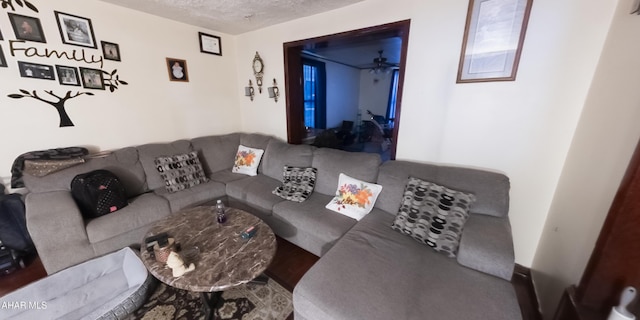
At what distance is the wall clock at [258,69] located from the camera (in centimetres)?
303

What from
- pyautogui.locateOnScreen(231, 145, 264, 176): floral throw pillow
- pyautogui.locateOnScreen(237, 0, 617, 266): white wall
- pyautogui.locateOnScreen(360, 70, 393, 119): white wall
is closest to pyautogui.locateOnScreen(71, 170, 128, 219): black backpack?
pyautogui.locateOnScreen(231, 145, 264, 176): floral throw pillow

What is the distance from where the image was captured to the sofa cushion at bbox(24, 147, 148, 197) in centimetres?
186

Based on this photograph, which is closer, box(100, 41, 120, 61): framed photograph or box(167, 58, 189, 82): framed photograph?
box(100, 41, 120, 61): framed photograph

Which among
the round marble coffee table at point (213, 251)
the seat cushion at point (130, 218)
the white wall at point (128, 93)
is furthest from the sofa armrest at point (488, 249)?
the white wall at point (128, 93)

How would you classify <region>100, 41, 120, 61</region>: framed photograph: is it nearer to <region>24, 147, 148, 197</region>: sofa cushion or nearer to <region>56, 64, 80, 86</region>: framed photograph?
<region>56, 64, 80, 86</region>: framed photograph

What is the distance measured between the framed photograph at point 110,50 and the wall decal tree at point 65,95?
0.12 metres

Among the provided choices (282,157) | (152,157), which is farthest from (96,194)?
(282,157)

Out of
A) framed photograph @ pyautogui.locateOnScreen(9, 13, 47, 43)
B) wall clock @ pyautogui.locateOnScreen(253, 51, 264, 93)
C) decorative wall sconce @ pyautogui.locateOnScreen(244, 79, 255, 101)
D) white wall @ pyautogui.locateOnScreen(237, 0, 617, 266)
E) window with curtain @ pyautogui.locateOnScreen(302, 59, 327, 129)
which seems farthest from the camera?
window with curtain @ pyautogui.locateOnScreen(302, 59, 327, 129)

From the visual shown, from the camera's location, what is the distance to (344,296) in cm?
109

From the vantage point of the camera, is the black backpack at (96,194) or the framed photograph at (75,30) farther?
the framed photograph at (75,30)

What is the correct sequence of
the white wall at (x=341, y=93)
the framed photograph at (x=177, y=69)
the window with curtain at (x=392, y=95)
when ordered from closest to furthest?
the framed photograph at (x=177, y=69), the white wall at (x=341, y=93), the window with curtain at (x=392, y=95)

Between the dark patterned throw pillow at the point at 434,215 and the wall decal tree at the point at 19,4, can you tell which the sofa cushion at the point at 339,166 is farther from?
the wall decal tree at the point at 19,4

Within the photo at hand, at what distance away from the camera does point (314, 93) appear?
5.11 m

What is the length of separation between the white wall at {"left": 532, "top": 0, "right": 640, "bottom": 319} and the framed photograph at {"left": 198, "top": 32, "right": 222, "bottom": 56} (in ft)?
12.0
